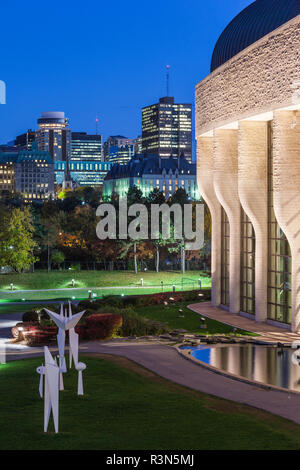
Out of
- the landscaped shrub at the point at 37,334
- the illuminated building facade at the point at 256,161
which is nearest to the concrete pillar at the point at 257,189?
the illuminated building facade at the point at 256,161

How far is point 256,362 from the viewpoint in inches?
891

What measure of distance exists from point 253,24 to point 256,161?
834 cm

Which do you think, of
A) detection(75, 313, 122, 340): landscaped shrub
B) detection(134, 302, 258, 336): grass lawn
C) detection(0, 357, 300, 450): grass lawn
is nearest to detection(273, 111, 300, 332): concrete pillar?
detection(134, 302, 258, 336): grass lawn

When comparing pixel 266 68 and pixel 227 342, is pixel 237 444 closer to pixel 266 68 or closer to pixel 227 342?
pixel 227 342

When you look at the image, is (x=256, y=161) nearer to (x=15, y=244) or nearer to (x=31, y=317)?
(x=31, y=317)

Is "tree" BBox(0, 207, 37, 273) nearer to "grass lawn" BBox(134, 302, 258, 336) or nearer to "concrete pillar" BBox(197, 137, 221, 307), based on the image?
"grass lawn" BBox(134, 302, 258, 336)

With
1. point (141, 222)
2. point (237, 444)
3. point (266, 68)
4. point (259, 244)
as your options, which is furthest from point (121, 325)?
point (141, 222)

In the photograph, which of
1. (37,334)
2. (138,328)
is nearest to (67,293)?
(138,328)

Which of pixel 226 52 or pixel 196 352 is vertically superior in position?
pixel 226 52

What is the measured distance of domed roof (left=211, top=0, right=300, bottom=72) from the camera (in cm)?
3341

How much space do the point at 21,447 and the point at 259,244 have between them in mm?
21498

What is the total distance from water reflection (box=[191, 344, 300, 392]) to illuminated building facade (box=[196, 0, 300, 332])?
4208 millimetres

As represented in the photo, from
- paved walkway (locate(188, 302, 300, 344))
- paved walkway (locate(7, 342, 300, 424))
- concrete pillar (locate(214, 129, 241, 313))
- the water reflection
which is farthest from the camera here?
concrete pillar (locate(214, 129, 241, 313))
